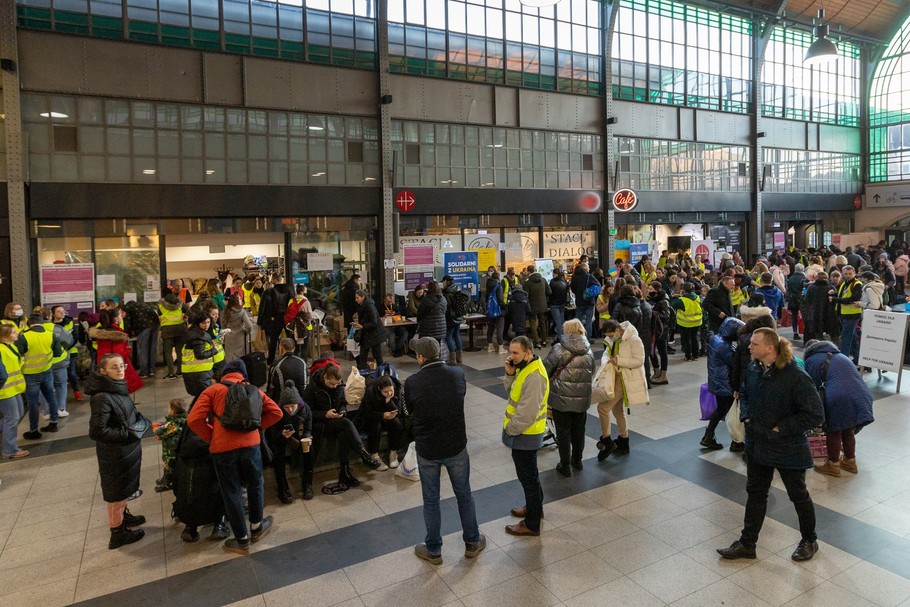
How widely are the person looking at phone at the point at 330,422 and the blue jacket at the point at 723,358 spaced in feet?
13.2

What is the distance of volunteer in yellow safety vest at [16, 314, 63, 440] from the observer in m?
8.12

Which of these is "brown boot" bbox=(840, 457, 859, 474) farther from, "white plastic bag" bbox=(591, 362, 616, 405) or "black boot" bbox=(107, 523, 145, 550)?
"black boot" bbox=(107, 523, 145, 550)

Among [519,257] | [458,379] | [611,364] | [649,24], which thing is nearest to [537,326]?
[519,257]

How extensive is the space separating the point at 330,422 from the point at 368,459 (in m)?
0.61

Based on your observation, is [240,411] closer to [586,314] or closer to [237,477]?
[237,477]

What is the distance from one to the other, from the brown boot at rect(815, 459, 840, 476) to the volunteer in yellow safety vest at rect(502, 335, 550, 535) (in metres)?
3.33

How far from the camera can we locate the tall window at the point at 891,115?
29.0 meters

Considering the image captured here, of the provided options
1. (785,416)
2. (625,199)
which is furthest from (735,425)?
(625,199)

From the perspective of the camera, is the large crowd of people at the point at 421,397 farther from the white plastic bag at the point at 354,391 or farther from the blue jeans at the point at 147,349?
the blue jeans at the point at 147,349

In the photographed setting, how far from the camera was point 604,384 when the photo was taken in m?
7.03

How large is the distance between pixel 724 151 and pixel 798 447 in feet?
72.8

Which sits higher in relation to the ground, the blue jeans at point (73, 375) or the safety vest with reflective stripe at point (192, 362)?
the safety vest with reflective stripe at point (192, 362)

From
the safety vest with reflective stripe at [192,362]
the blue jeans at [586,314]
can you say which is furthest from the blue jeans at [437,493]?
the blue jeans at [586,314]

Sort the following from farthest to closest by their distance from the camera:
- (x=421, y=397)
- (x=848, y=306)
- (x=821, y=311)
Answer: (x=821, y=311), (x=848, y=306), (x=421, y=397)
